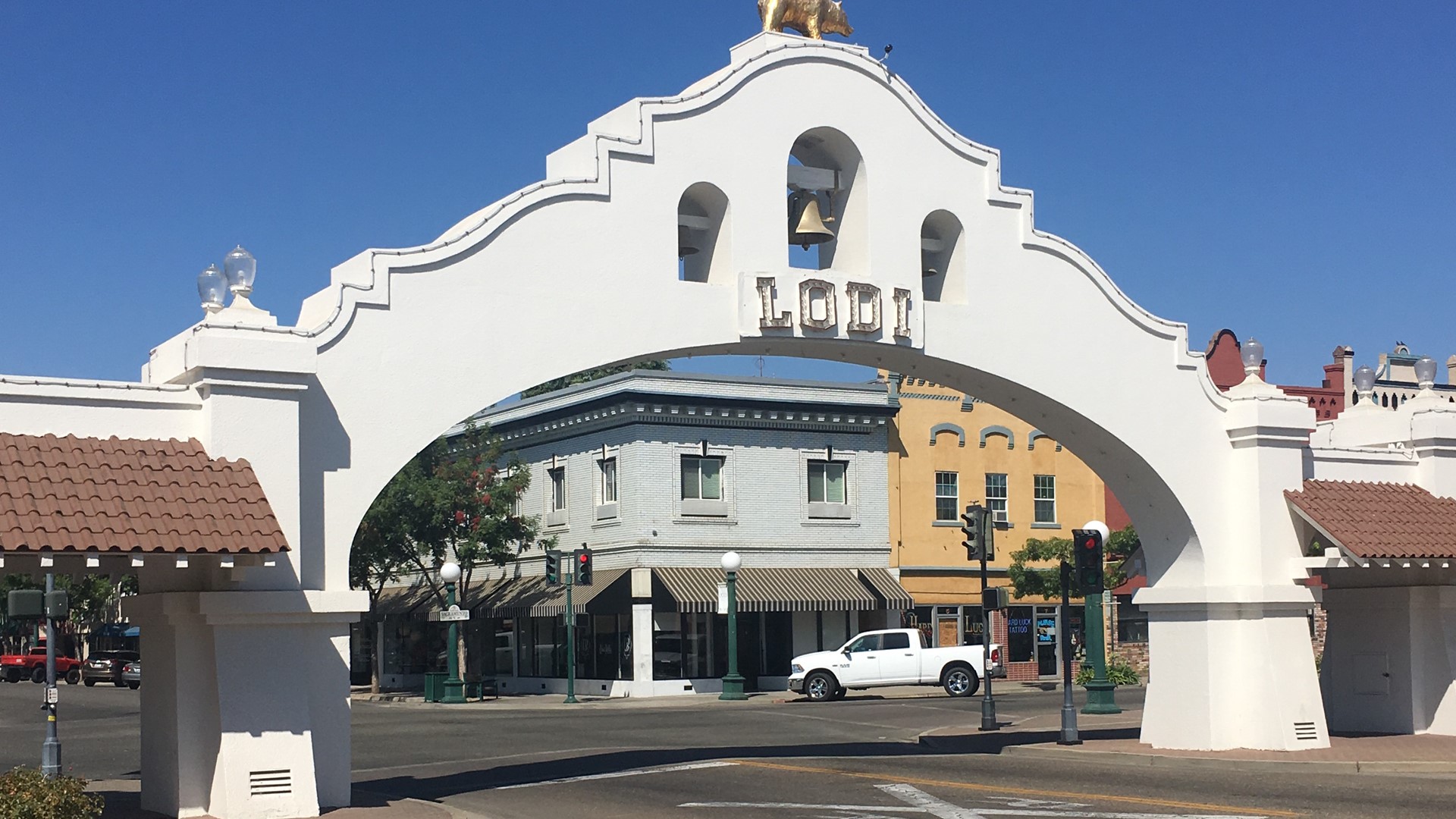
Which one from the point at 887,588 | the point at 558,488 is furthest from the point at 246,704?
the point at 887,588

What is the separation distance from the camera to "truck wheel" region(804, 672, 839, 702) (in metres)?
37.0

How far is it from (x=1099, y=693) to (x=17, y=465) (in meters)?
20.6

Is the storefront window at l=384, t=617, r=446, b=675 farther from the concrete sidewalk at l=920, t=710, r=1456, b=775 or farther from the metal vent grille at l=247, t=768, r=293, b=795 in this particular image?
the metal vent grille at l=247, t=768, r=293, b=795

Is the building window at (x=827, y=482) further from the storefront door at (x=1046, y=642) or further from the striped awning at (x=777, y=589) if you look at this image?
the storefront door at (x=1046, y=642)

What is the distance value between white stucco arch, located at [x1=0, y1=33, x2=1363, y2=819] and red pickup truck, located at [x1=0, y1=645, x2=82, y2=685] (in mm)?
44500

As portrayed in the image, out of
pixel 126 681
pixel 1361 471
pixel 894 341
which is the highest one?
pixel 894 341

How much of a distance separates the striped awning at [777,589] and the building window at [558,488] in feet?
14.5

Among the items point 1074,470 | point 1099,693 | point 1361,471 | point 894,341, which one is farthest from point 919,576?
point 894,341

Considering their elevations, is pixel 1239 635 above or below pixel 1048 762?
above

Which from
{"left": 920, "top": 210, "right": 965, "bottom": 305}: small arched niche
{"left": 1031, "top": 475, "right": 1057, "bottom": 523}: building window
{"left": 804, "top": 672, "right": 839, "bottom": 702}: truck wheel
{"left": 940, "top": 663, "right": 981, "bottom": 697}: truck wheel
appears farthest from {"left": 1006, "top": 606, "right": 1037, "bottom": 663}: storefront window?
{"left": 920, "top": 210, "right": 965, "bottom": 305}: small arched niche

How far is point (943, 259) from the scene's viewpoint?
19.0 metres

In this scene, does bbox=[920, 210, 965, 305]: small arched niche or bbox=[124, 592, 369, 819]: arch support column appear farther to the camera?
bbox=[920, 210, 965, 305]: small arched niche

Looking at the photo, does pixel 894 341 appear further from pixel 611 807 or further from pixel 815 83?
pixel 611 807

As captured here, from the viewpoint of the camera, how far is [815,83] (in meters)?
17.7
